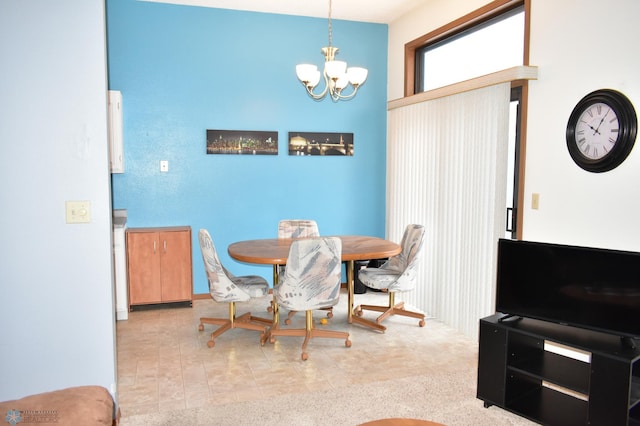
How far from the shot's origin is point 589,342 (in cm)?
272

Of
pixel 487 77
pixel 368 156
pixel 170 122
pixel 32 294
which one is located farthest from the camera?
pixel 368 156

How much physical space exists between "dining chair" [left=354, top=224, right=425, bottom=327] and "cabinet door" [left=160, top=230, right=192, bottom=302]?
1759 mm

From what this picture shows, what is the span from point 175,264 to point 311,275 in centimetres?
193

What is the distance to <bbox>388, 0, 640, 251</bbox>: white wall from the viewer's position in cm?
296

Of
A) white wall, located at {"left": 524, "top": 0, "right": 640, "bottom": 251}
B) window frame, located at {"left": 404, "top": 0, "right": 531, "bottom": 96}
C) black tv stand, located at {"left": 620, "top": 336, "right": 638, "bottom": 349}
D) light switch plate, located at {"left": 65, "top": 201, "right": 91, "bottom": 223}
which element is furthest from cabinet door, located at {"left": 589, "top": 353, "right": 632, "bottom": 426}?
light switch plate, located at {"left": 65, "top": 201, "right": 91, "bottom": 223}

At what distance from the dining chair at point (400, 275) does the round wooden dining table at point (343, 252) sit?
0.56 ft

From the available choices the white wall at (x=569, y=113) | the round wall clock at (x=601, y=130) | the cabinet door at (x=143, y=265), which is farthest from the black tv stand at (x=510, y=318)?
the cabinet door at (x=143, y=265)

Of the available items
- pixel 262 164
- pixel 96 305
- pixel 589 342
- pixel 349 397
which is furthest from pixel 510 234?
pixel 96 305

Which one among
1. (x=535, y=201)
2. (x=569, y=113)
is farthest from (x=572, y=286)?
(x=569, y=113)

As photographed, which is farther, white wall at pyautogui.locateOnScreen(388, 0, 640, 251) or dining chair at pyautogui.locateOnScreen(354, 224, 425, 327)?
dining chair at pyautogui.locateOnScreen(354, 224, 425, 327)

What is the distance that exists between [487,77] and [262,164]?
262 centimetres

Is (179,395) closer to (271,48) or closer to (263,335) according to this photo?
(263,335)

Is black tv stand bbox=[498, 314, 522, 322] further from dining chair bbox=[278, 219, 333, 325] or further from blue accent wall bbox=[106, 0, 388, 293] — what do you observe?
blue accent wall bbox=[106, 0, 388, 293]

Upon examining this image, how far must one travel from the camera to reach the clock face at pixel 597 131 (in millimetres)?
3037
